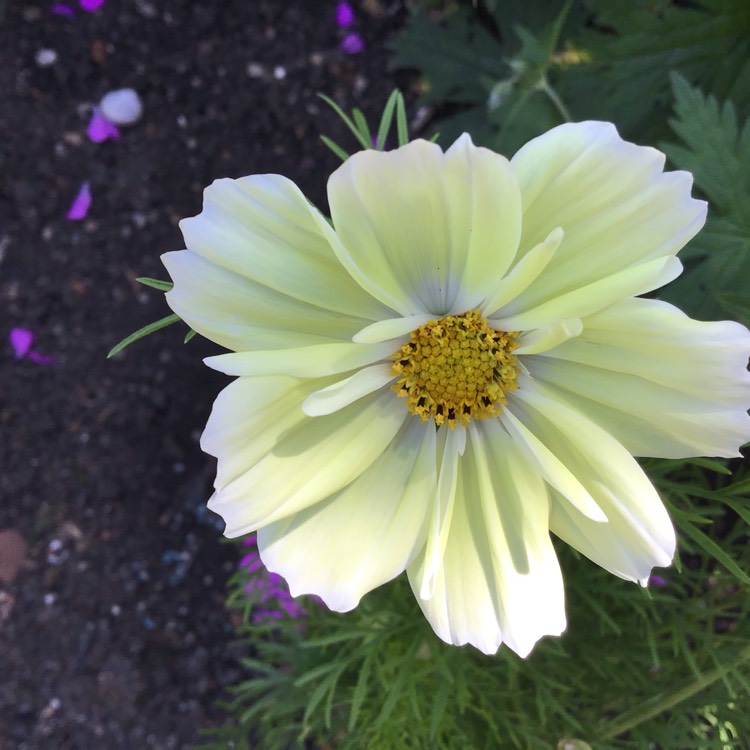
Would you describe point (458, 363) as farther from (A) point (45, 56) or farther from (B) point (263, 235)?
(A) point (45, 56)

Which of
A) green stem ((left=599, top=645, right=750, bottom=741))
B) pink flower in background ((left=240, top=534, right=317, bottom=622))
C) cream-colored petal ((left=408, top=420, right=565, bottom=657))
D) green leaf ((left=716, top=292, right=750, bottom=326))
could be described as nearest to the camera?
cream-colored petal ((left=408, top=420, right=565, bottom=657))

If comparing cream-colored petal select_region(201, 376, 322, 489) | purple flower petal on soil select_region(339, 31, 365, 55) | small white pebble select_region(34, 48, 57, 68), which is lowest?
small white pebble select_region(34, 48, 57, 68)

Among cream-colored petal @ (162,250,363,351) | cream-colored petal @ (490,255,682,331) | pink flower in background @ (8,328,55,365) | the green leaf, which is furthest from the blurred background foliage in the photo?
pink flower in background @ (8,328,55,365)

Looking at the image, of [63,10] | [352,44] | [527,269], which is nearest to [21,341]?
[63,10]

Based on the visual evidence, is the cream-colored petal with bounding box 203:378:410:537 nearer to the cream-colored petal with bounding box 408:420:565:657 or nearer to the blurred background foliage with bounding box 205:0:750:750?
the cream-colored petal with bounding box 408:420:565:657

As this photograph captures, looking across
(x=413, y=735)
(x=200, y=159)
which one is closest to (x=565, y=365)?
(x=413, y=735)

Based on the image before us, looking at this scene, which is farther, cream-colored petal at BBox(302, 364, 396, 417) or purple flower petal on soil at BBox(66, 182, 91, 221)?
purple flower petal on soil at BBox(66, 182, 91, 221)

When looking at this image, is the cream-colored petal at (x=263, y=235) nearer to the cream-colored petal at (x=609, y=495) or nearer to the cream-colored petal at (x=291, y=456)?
the cream-colored petal at (x=291, y=456)
